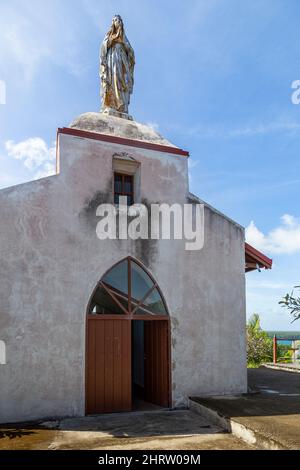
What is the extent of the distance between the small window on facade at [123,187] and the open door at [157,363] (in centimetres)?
330

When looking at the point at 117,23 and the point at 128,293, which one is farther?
the point at 117,23

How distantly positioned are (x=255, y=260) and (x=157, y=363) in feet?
13.4

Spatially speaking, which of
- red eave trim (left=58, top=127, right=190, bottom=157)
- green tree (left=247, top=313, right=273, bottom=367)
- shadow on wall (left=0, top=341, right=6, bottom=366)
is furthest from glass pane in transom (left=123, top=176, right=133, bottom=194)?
green tree (left=247, top=313, right=273, bottom=367)

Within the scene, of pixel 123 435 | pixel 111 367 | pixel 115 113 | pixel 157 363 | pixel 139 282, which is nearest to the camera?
pixel 123 435

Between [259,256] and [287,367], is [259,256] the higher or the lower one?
the higher one

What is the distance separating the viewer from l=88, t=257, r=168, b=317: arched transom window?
9.64m

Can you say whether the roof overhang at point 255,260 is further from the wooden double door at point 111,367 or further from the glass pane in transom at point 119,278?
the glass pane in transom at point 119,278

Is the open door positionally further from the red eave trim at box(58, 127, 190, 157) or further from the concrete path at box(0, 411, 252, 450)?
the red eave trim at box(58, 127, 190, 157)

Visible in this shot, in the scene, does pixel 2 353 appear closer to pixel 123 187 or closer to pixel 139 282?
pixel 139 282

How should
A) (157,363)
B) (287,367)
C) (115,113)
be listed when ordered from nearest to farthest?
(157,363), (115,113), (287,367)

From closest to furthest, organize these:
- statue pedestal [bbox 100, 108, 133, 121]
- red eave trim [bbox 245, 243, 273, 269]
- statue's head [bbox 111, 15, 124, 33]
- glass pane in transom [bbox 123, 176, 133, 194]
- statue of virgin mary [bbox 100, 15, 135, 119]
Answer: glass pane in transom [bbox 123, 176, 133, 194] < red eave trim [bbox 245, 243, 273, 269] < statue pedestal [bbox 100, 108, 133, 121] < statue of virgin mary [bbox 100, 15, 135, 119] < statue's head [bbox 111, 15, 124, 33]

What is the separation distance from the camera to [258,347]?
20.1 m

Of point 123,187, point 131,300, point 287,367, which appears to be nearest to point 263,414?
point 131,300

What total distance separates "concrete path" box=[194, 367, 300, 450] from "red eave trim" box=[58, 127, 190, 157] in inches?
247
